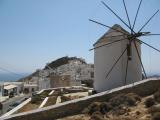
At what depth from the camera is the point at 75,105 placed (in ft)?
38.2

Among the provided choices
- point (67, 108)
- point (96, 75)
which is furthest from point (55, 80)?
point (67, 108)

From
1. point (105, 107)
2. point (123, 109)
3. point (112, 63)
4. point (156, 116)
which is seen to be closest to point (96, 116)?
point (105, 107)

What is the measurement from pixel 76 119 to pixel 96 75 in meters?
6.81

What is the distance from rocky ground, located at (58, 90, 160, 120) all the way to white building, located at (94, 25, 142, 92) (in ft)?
14.1

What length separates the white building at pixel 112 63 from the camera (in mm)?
16156

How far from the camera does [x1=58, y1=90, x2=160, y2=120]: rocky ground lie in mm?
10023

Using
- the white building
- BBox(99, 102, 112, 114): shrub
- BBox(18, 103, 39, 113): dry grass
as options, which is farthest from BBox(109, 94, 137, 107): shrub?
BBox(18, 103, 39, 113): dry grass

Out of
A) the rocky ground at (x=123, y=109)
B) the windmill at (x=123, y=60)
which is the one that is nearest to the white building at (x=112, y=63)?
the windmill at (x=123, y=60)

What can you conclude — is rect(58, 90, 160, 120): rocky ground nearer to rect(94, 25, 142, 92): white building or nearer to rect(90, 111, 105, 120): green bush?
rect(90, 111, 105, 120): green bush

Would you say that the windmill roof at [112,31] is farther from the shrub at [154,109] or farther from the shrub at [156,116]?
the shrub at [156,116]

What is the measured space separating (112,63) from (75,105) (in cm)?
529

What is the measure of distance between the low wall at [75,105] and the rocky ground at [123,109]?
0.35 meters

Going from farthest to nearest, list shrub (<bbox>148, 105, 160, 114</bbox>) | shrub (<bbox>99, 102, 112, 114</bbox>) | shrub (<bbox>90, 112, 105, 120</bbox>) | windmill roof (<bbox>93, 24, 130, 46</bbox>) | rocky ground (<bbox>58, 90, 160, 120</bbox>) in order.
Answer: windmill roof (<bbox>93, 24, 130, 46</bbox>) < shrub (<bbox>99, 102, 112, 114</bbox>) < shrub (<bbox>90, 112, 105, 120</bbox>) < rocky ground (<bbox>58, 90, 160, 120</bbox>) < shrub (<bbox>148, 105, 160, 114</bbox>)

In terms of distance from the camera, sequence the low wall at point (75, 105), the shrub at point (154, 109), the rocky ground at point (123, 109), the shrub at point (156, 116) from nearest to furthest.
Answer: the shrub at point (156, 116)
the shrub at point (154, 109)
the rocky ground at point (123, 109)
the low wall at point (75, 105)
